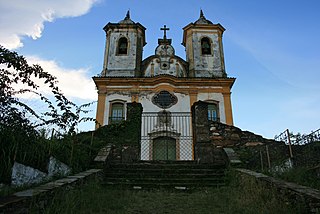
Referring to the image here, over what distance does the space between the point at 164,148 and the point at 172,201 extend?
10775 mm

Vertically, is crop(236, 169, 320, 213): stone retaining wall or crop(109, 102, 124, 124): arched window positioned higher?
crop(109, 102, 124, 124): arched window

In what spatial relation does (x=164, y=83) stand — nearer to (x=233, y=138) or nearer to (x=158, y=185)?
(x=233, y=138)

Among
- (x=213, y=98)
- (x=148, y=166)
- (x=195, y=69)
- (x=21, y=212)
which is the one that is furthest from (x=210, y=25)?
(x=21, y=212)

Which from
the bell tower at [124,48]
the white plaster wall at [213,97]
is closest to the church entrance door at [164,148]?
the white plaster wall at [213,97]

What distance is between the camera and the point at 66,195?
13.5ft

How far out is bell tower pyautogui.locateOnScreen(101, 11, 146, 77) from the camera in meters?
19.1

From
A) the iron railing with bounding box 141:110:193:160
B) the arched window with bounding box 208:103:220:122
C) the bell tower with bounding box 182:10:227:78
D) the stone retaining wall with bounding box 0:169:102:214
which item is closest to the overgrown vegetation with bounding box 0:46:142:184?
the stone retaining wall with bounding box 0:169:102:214

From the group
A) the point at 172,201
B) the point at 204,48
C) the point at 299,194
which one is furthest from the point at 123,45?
the point at 299,194

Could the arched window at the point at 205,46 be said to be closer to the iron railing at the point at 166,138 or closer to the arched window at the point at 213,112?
the arched window at the point at 213,112

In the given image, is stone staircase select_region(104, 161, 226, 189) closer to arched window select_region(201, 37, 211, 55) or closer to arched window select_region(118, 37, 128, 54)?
arched window select_region(118, 37, 128, 54)

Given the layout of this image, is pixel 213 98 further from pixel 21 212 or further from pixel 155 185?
pixel 21 212

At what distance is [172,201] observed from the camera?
5066mm

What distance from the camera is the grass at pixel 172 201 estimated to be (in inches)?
155

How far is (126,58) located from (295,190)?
17.1 metres
